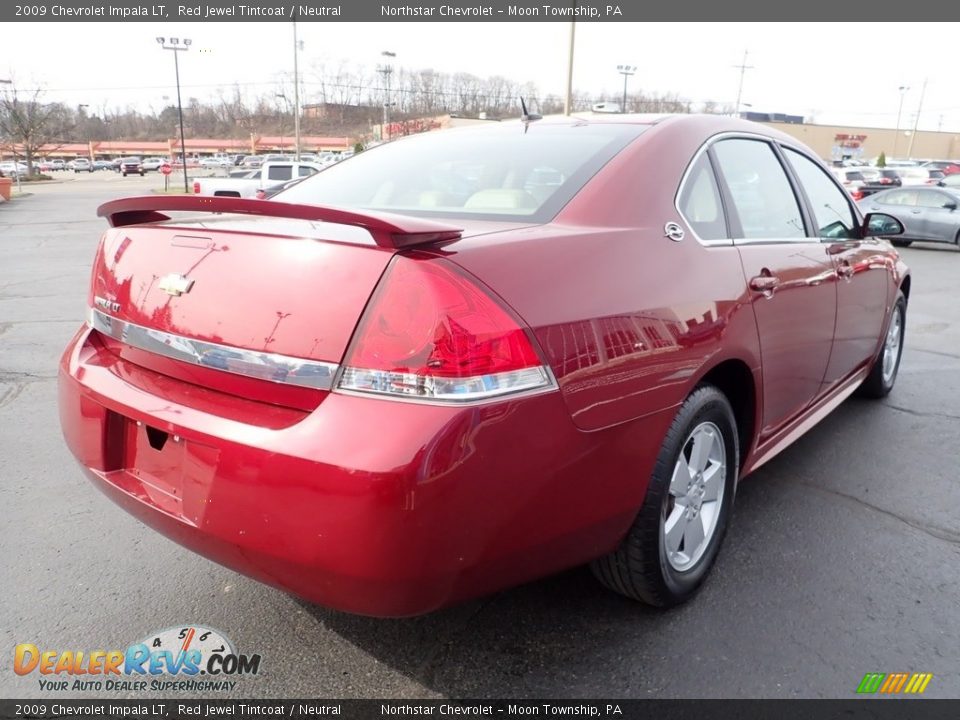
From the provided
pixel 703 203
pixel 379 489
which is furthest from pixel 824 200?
pixel 379 489

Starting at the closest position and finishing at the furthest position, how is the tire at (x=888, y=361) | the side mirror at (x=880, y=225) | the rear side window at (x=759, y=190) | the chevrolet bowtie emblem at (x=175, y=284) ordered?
the chevrolet bowtie emblem at (x=175, y=284) → the rear side window at (x=759, y=190) → the side mirror at (x=880, y=225) → the tire at (x=888, y=361)

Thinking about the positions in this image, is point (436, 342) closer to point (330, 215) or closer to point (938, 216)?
point (330, 215)

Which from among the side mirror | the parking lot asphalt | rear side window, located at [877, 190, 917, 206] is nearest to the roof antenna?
the parking lot asphalt

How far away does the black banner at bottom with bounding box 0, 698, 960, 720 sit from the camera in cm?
193

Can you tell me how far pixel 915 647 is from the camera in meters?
2.21

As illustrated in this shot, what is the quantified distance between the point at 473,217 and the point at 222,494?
109 centimetres

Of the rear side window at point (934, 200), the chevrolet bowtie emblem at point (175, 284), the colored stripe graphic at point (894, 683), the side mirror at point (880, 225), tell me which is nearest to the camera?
the chevrolet bowtie emblem at point (175, 284)

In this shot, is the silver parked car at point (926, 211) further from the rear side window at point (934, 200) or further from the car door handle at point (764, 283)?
the car door handle at point (764, 283)

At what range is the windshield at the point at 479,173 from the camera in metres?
2.29

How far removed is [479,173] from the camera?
2.55 m

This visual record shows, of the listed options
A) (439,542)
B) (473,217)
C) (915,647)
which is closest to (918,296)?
(915,647)

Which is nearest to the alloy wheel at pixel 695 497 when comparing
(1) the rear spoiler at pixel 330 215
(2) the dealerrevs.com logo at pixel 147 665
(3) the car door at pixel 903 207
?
(1) the rear spoiler at pixel 330 215

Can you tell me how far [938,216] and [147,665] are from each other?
1763cm

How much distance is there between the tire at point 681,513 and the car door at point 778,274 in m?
0.36
